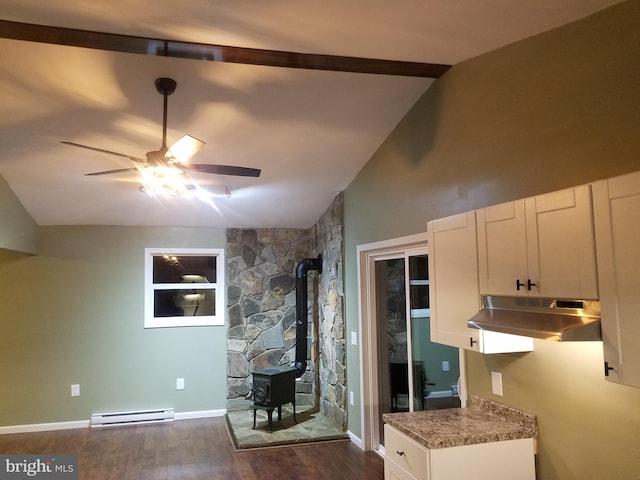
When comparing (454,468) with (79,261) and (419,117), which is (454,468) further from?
(79,261)

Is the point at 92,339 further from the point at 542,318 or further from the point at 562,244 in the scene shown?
the point at 562,244

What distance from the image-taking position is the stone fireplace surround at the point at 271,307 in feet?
20.0

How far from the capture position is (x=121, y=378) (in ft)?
18.9

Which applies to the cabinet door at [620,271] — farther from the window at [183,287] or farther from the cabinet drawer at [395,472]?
the window at [183,287]

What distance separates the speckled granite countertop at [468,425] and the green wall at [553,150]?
0.23 ft

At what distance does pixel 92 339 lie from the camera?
5730 millimetres

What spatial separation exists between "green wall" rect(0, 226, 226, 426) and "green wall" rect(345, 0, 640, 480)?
383 centimetres

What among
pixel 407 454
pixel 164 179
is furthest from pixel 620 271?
pixel 164 179

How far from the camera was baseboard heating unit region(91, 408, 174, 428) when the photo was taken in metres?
5.60

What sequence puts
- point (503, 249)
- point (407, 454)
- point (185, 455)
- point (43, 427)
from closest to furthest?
point (503, 249), point (407, 454), point (185, 455), point (43, 427)

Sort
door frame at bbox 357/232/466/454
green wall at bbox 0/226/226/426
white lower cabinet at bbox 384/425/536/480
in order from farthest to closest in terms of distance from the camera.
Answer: green wall at bbox 0/226/226/426 → door frame at bbox 357/232/466/454 → white lower cabinet at bbox 384/425/536/480

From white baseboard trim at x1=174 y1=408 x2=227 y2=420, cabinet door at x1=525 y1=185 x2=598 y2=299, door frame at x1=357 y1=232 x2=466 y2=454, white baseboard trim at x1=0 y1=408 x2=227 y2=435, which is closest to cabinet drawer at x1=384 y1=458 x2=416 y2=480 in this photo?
cabinet door at x1=525 y1=185 x2=598 y2=299

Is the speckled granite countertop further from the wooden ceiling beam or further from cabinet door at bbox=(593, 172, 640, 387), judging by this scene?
the wooden ceiling beam

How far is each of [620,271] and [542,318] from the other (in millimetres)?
390
